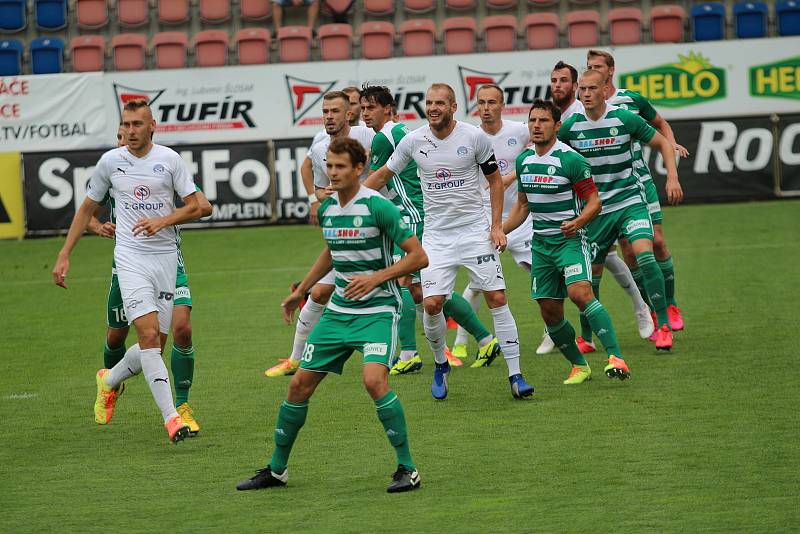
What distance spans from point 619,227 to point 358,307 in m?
3.98

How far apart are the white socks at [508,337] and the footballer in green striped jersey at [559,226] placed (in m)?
0.27

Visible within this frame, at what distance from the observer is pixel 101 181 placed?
26.4 ft

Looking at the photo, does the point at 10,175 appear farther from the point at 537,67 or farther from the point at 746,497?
the point at 746,497

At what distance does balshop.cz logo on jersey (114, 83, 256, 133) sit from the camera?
2259cm

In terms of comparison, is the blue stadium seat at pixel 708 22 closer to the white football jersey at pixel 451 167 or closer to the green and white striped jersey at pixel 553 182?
the green and white striped jersey at pixel 553 182

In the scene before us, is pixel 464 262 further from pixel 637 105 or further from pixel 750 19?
pixel 750 19

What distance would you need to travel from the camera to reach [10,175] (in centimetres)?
2078

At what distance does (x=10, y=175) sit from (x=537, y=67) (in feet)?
30.0

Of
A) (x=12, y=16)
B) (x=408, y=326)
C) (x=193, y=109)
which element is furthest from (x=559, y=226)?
(x=12, y=16)

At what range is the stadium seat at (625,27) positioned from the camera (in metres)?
23.6

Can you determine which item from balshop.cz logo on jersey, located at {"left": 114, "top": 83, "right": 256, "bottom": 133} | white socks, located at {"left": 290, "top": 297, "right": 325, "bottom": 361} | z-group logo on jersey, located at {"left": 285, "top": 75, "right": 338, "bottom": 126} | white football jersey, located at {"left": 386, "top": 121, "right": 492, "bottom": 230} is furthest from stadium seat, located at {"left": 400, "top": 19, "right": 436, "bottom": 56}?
white football jersey, located at {"left": 386, "top": 121, "right": 492, "bottom": 230}

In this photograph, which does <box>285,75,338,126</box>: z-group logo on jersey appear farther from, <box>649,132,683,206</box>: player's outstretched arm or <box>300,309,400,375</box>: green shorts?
<box>300,309,400,375</box>: green shorts

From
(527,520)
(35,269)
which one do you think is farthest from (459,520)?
(35,269)

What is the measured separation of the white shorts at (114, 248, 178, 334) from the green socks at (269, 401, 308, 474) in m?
1.69
